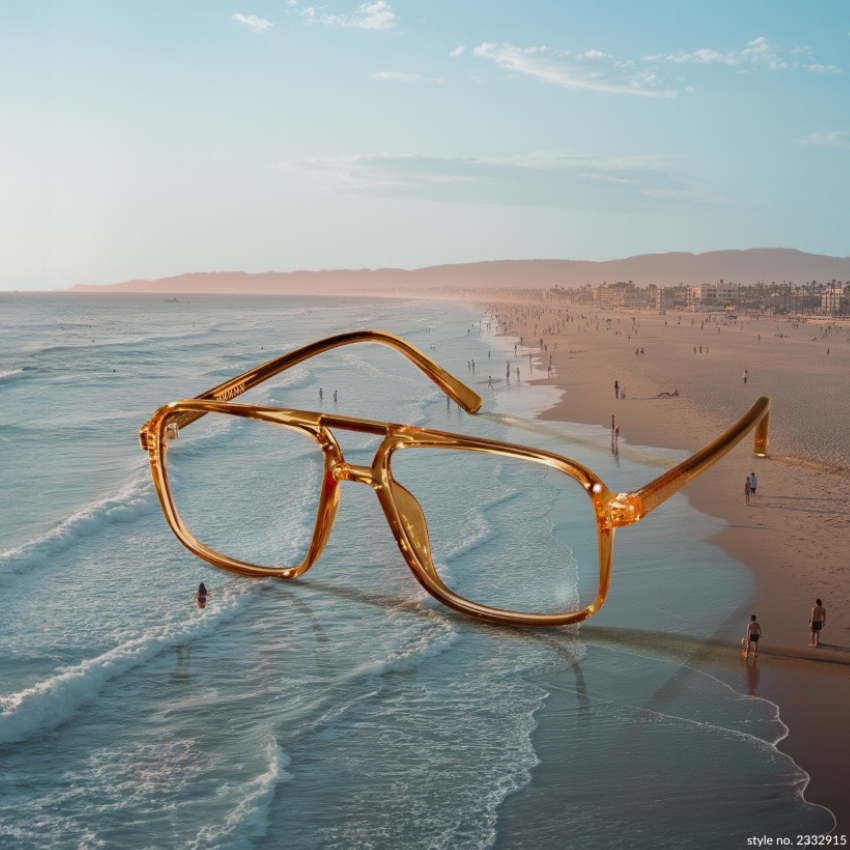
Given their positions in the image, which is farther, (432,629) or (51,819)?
(432,629)

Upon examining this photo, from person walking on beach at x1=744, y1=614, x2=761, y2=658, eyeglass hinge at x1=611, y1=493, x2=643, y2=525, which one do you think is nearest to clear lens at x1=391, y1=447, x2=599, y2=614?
person walking on beach at x1=744, y1=614, x2=761, y2=658

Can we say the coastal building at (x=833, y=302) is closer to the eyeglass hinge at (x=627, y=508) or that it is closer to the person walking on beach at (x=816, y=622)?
the person walking on beach at (x=816, y=622)

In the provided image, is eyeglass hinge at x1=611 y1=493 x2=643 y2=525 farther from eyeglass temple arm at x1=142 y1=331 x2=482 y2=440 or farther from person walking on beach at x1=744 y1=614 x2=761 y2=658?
person walking on beach at x1=744 y1=614 x2=761 y2=658

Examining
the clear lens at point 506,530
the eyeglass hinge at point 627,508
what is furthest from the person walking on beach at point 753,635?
the eyeglass hinge at point 627,508

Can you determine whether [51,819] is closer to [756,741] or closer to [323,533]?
[323,533]

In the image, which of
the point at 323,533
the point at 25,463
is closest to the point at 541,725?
the point at 323,533

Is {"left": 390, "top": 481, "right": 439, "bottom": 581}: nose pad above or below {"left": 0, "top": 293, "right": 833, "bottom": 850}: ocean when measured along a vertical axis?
above
